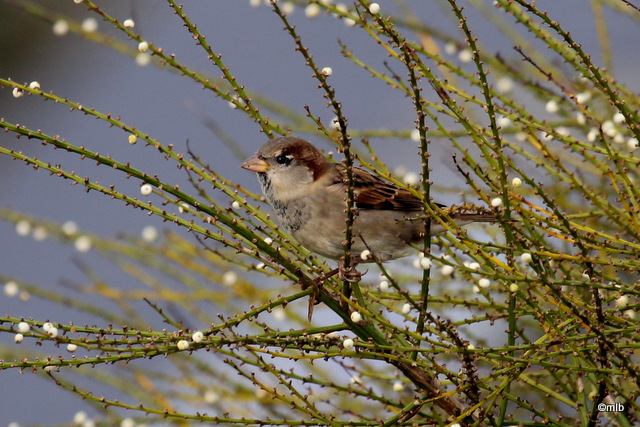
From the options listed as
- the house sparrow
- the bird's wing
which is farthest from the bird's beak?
the bird's wing

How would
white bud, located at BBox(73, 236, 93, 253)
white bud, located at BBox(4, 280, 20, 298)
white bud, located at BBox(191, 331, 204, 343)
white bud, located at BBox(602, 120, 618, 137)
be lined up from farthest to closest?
white bud, located at BBox(73, 236, 93, 253) → white bud, located at BBox(4, 280, 20, 298) → white bud, located at BBox(602, 120, 618, 137) → white bud, located at BBox(191, 331, 204, 343)

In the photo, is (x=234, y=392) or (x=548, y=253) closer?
(x=548, y=253)

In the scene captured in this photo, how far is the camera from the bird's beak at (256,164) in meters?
2.59

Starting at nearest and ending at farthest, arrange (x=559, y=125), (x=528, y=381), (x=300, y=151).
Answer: (x=528, y=381)
(x=559, y=125)
(x=300, y=151)

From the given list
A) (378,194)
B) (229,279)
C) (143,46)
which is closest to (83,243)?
(229,279)

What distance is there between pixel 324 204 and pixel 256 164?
0.24 metres

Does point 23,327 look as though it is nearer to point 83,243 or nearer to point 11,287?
point 11,287

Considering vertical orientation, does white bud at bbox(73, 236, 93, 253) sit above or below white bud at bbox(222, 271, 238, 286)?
above

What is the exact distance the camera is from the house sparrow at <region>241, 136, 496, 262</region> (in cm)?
259

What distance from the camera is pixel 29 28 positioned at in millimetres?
6098

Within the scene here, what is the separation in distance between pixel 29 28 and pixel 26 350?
369 centimetres

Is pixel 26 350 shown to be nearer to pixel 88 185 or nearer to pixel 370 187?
pixel 370 187

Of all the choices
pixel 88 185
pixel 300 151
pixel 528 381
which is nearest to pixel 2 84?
pixel 88 185

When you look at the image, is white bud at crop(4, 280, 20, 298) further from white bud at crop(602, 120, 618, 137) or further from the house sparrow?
white bud at crop(602, 120, 618, 137)
